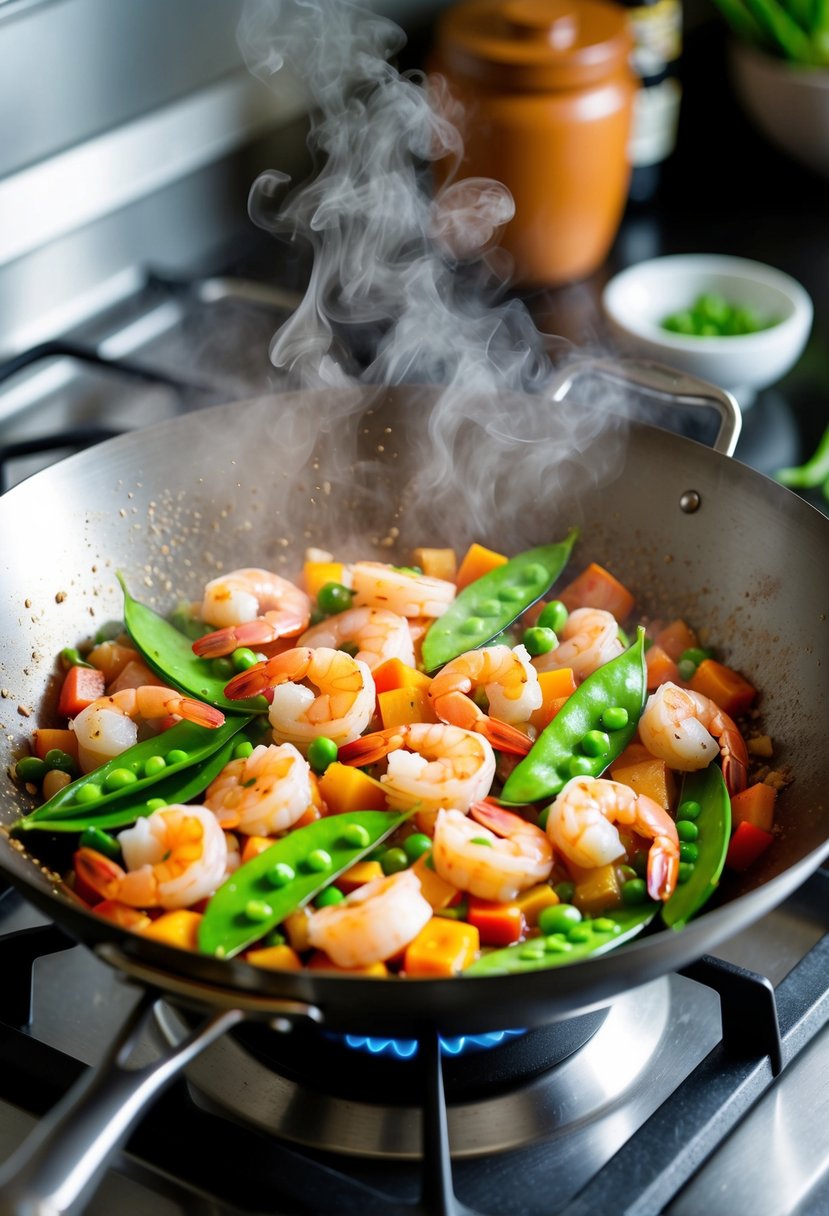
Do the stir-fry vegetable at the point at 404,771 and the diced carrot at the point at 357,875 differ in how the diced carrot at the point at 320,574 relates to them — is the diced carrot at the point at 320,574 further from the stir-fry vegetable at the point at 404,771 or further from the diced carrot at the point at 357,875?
the diced carrot at the point at 357,875

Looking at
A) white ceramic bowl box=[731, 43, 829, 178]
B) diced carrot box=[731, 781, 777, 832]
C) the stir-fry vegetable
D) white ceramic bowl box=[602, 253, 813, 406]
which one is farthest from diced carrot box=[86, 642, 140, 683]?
white ceramic bowl box=[731, 43, 829, 178]

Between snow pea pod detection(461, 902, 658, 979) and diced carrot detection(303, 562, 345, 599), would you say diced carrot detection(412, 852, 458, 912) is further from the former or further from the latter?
diced carrot detection(303, 562, 345, 599)

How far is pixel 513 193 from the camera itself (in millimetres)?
2340

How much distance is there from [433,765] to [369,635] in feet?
1.03

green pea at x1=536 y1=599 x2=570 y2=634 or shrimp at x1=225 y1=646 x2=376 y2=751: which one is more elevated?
shrimp at x1=225 y1=646 x2=376 y2=751

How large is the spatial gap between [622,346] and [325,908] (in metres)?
1.35

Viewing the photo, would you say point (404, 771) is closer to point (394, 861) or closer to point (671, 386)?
point (394, 861)

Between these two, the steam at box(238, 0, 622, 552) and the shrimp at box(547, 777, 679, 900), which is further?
the steam at box(238, 0, 622, 552)

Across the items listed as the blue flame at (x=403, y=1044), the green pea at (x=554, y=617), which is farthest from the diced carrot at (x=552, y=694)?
the blue flame at (x=403, y=1044)

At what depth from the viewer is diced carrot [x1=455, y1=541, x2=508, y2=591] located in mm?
1796

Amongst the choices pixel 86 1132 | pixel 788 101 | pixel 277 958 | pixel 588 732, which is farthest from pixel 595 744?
pixel 788 101

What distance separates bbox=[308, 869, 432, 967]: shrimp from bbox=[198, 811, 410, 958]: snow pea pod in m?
0.06

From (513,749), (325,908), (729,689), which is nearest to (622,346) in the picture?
(729,689)

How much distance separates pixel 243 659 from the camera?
161 cm
